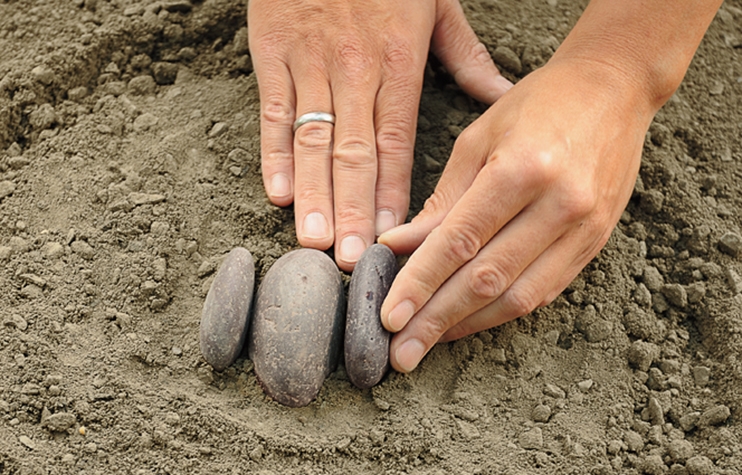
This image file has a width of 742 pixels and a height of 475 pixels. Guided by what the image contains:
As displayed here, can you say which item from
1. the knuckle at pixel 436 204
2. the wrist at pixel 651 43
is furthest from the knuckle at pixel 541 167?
the wrist at pixel 651 43

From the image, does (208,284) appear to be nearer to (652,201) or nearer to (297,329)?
(297,329)

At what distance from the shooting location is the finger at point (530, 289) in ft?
6.98

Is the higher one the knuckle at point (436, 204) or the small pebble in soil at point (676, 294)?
the knuckle at point (436, 204)

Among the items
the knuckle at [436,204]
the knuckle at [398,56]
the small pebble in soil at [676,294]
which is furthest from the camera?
the knuckle at [398,56]

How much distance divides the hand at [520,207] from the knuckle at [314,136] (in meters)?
0.41

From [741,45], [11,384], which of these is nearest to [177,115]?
[11,384]

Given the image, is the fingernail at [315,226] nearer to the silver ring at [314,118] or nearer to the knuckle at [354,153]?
the knuckle at [354,153]


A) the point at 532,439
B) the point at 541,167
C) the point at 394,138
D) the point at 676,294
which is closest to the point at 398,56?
the point at 394,138

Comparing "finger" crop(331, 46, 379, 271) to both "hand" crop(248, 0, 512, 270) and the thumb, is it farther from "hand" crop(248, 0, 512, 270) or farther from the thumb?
the thumb

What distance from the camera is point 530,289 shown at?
213 centimetres

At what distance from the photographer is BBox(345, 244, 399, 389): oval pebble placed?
6.86 feet

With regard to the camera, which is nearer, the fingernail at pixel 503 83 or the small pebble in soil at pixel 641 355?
the small pebble in soil at pixel 641 355

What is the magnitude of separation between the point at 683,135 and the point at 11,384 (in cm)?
233

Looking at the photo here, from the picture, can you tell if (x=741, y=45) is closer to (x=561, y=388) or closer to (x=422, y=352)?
(x=561, y=388)
